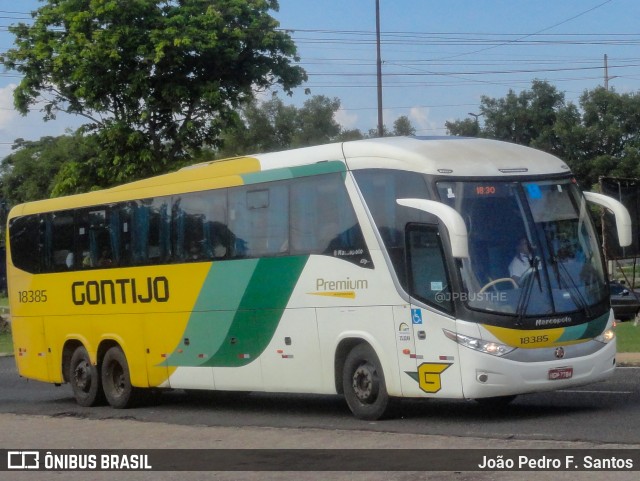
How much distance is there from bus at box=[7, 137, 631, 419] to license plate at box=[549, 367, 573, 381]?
0.03 m

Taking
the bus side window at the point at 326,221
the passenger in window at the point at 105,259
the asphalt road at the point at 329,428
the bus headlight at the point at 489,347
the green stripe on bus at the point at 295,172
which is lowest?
the asphalt road at the point at 329,428

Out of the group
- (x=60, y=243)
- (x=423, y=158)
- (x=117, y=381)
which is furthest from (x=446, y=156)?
(x=60, y=243)

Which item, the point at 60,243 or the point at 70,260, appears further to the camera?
the point at 60,243

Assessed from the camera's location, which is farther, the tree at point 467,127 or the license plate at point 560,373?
the tree at point 467,127

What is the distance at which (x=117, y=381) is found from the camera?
19.2m

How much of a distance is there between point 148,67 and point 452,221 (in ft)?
77.5

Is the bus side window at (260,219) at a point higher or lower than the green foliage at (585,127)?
lower

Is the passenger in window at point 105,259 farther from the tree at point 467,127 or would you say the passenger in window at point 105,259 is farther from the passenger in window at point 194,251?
the tree at point 467,127

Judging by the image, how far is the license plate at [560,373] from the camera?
13359 millimetres

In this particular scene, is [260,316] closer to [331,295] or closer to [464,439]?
[331,295]

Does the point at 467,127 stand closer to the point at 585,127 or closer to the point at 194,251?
the point at 585,127

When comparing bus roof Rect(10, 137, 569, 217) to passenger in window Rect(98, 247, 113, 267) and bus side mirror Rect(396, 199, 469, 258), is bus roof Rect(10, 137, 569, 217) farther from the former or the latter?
passenger in window Rect(98, 247, 113, 267)

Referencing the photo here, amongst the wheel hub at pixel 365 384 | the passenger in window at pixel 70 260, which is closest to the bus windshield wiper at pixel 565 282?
the wheel hub at pixel 365 384

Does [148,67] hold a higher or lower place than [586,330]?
higher
